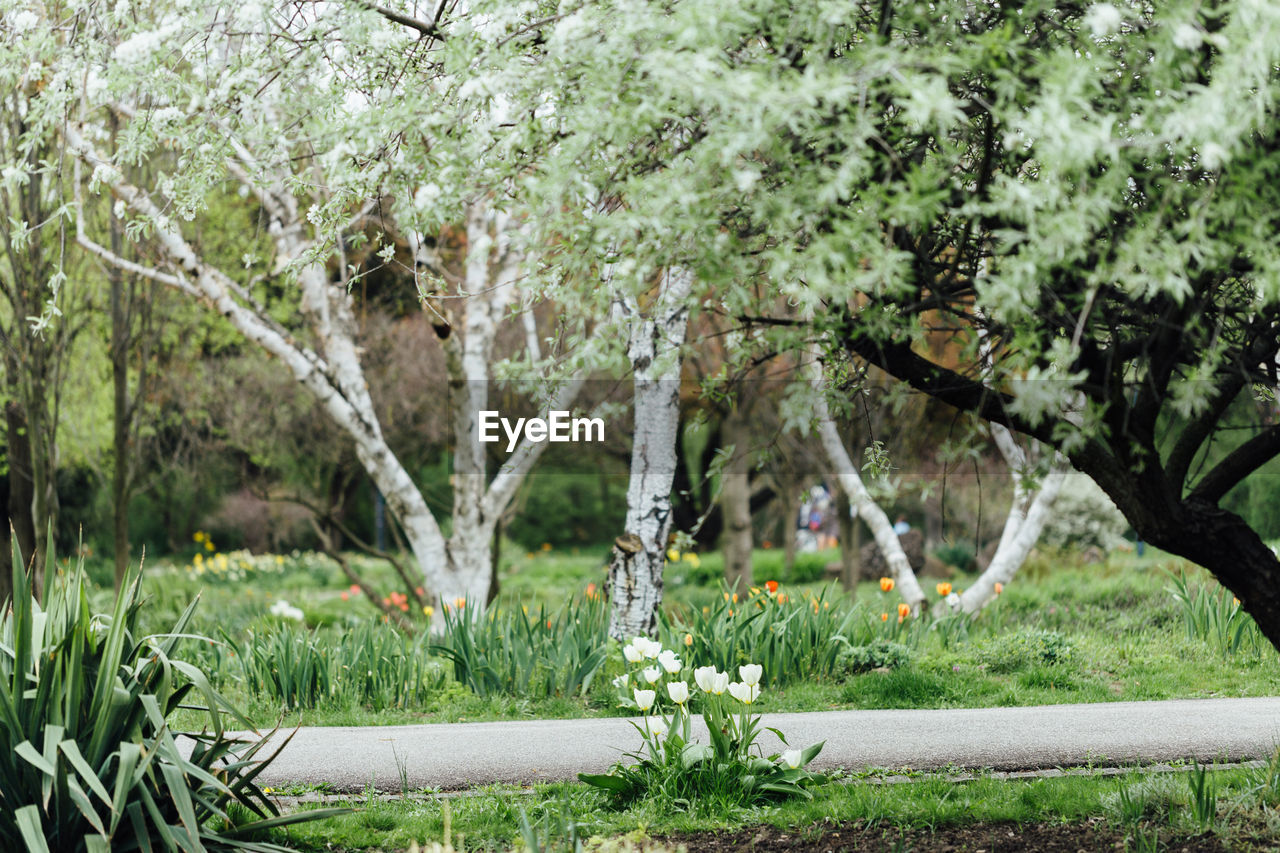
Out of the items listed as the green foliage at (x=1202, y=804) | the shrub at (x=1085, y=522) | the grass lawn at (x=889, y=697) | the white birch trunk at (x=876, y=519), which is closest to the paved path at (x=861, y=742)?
the grass lawn at (x=889, y=697)

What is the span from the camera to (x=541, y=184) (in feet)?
8.18

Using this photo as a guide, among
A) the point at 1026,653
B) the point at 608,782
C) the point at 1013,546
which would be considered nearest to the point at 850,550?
the point at 1013,546

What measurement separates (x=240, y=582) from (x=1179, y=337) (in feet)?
45.5

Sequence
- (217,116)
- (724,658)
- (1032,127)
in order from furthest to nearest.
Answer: (724,658) < (217,116) < (1032,127)

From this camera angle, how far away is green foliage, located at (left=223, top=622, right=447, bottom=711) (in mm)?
5910

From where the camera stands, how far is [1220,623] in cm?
694

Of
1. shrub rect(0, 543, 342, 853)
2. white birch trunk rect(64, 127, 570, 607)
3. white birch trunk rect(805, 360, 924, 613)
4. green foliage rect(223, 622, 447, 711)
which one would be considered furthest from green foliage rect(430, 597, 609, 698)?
white birch trunk rect(805, 360, 924, 613)

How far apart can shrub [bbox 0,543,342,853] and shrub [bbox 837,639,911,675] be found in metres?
3.67

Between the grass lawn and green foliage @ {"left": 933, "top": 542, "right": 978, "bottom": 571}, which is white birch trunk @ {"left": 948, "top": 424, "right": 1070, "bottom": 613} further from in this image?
green foliage @ {"left": 933, "top": 542, "right": 978, "bottom": 571}

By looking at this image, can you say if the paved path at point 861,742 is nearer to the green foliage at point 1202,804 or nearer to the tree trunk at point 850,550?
the green foliage at point 1202,804

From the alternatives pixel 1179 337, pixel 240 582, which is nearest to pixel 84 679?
pixel 1179 337

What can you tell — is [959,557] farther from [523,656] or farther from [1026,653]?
[523,656]

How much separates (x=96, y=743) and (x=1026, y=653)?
206 inches

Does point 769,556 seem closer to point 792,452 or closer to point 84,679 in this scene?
point 792,452
